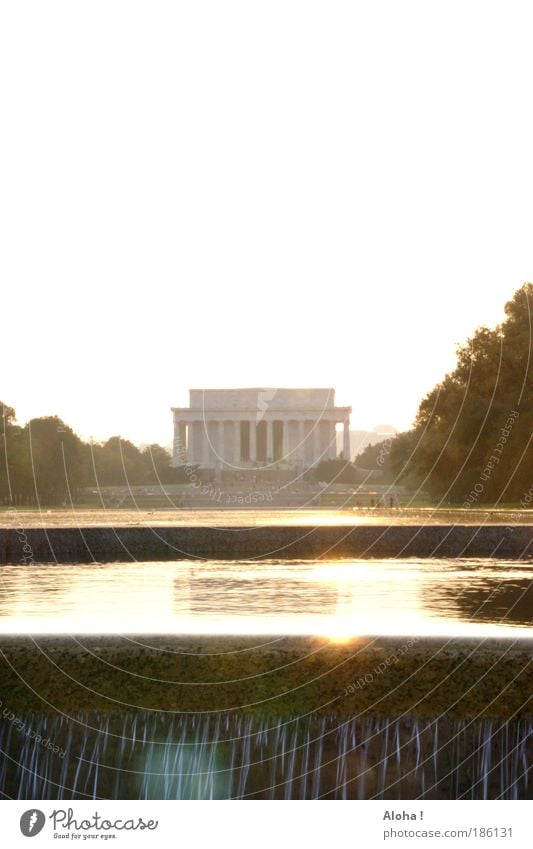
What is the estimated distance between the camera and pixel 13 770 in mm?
13484

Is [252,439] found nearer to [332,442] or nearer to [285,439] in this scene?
[285,439]

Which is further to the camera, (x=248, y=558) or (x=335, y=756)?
(x=248, y=558)

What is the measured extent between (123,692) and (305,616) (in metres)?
5.35

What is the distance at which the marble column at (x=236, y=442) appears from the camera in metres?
→ 167

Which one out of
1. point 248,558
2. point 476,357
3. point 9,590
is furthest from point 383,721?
point 476,357

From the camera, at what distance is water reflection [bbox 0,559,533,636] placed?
17.3 metres

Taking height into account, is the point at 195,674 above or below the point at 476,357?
below
